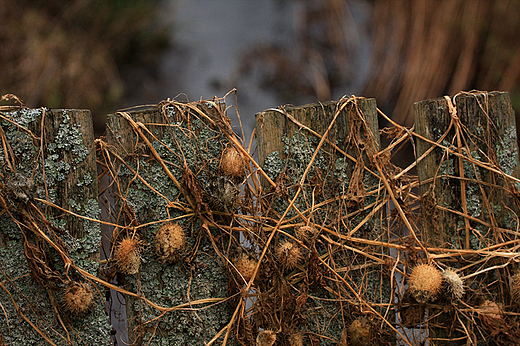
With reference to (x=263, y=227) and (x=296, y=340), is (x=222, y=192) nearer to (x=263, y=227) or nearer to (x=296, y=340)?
(x=263, y=227)

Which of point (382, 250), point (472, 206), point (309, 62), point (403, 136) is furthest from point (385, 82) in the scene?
point (382, 250)

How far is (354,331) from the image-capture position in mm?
778

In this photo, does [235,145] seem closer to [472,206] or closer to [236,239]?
[236,239]

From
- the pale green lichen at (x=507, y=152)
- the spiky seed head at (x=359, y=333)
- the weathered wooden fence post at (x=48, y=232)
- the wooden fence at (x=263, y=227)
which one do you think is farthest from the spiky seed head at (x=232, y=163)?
the pale green lichen at (x=507, y=152)

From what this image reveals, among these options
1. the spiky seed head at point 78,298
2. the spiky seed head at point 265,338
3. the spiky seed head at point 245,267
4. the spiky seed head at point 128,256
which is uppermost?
the spiky seed head at point 128,256

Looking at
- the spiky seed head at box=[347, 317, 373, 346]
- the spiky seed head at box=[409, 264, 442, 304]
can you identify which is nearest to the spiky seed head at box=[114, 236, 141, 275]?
the spiky seed head at box=[347, 317, 373, 346]

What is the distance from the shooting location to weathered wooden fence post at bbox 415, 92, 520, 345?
0.84m

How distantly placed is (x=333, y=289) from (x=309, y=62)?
1.16 meters

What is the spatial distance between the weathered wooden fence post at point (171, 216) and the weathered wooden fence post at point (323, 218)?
12 centimetres

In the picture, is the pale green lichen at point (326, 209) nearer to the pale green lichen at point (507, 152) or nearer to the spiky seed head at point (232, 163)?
the spiky seed head at point (232, 163)

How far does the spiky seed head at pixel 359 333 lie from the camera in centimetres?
77

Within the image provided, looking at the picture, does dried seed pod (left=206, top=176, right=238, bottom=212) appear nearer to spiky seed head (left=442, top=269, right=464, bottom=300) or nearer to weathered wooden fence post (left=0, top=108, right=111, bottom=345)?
weathered wooden fence post (left=0, top=108, right=111, bottom=345)

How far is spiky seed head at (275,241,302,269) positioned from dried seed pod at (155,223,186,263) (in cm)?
24

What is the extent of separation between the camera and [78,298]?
698 mm
